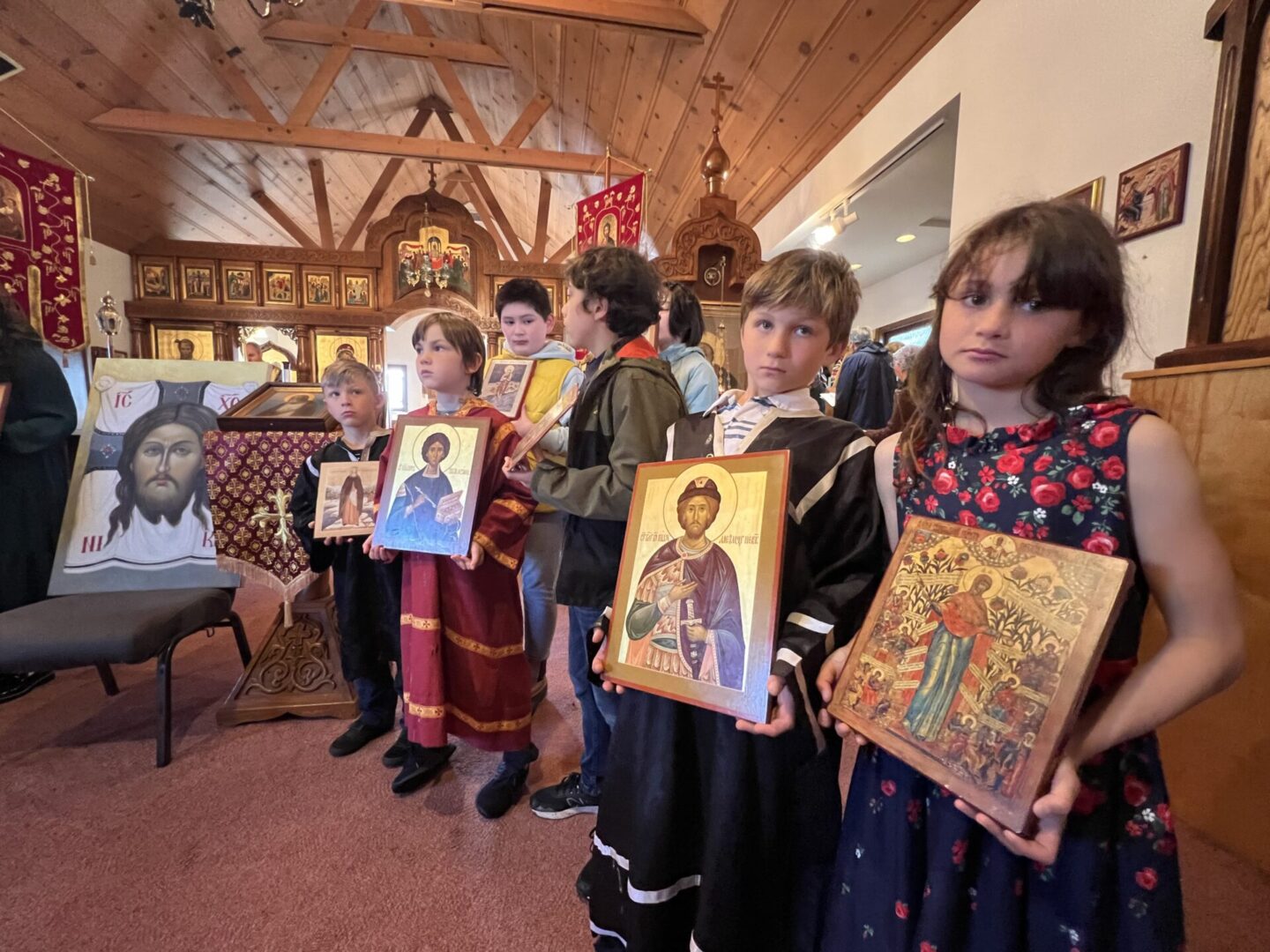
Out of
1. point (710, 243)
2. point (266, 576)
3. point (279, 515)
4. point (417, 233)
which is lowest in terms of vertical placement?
point (266, 576)

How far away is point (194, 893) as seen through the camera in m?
1.49

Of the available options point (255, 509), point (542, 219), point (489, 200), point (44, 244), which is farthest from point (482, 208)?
point (255, 509)

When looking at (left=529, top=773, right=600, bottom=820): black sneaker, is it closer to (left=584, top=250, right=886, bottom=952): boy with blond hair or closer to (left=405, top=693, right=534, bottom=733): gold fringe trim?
(left=405, top=693, right=534, bottom=733): gold fringe trim

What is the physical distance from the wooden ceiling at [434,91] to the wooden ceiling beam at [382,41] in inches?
1.3

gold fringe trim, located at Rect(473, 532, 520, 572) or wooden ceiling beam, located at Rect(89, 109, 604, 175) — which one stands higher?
wooden ceiling beam, located at Rect(89, 109, 604, 175)

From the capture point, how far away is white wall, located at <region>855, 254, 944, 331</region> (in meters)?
6.47

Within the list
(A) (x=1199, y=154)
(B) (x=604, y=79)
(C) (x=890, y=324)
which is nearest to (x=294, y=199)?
(B) (x=604, y=79)

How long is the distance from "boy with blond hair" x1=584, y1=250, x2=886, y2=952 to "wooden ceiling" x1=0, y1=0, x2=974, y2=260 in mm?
Answer: 2787

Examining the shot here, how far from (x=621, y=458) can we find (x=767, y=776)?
65 centimetres

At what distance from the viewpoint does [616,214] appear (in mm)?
4387

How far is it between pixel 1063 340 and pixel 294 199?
10.9 metres

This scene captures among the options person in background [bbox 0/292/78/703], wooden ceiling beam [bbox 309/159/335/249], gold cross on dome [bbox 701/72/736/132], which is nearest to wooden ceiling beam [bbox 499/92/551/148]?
gold cross on dome [bbox 701/72/736/132]

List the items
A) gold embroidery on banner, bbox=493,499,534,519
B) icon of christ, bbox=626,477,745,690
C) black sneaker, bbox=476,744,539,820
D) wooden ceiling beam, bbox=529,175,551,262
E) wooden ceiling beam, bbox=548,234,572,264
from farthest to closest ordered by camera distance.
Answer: wooden ceiling beam, bbox=548,234,572,264 < wooden ceiling beam, bbox=529,175,551,262 < black sneaker, bbox=476,744,539,820 < gold embroidery on banner, bbox=493,499,534,519 < icon of christ, bbox=626,477,745,690

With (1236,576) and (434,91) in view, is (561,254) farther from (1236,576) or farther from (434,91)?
(1236,576)
